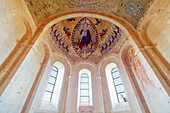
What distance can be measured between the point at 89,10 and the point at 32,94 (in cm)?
631

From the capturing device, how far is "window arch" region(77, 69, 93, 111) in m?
6.92

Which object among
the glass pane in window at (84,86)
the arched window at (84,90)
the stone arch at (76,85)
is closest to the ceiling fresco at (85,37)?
the stone arch at (76,85)

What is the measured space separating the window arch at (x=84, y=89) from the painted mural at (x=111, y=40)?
8.85 feet

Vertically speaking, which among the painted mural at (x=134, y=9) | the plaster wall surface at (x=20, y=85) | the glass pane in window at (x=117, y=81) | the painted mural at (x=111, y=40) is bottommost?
the plaster wall surface at (x=20, y=85)

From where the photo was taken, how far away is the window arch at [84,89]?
6924mm

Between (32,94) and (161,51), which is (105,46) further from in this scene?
(32,94)

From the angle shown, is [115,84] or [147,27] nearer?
[147,27]

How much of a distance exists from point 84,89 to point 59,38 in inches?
198

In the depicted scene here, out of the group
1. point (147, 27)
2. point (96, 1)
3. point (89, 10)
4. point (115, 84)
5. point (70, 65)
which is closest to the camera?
point (147, 27)

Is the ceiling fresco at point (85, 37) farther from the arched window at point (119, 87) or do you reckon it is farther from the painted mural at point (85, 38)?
the arched window at point (119, 87)

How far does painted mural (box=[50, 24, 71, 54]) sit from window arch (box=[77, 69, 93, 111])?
2.74 m

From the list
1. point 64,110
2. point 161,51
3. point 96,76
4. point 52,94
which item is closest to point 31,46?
point 52,94

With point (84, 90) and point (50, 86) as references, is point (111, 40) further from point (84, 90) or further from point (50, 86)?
point (50, 86)

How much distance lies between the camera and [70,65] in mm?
8273
